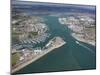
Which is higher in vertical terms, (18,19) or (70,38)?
(18,19)

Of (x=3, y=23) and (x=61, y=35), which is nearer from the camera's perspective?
(x=3, y=23)

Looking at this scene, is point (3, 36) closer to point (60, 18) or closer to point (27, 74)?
point (27, 74)

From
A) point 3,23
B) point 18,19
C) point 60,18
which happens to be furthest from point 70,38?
point 3,23

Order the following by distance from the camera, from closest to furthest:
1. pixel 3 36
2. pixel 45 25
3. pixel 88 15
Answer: pixel 3 36
pixel 45 25
pixel 88 15

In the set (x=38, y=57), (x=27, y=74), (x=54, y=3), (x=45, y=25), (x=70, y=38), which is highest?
(x=54, y=3)

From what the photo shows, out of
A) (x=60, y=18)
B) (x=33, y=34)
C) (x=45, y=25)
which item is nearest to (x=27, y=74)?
(x=33, y=34)

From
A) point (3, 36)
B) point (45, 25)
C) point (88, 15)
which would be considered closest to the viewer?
point (3, 36)
